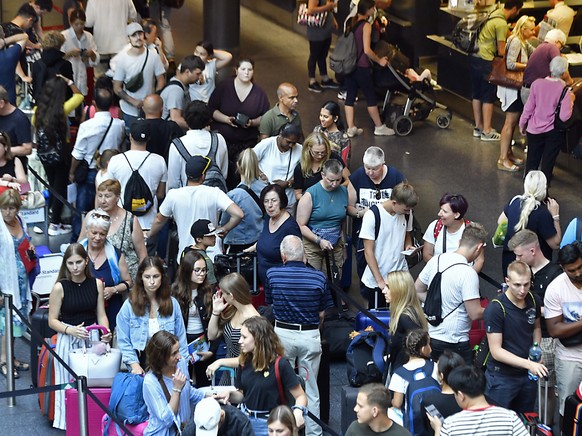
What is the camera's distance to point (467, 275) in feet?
28.7

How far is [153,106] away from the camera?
11266 millimetres

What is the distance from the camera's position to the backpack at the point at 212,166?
35.2 feet

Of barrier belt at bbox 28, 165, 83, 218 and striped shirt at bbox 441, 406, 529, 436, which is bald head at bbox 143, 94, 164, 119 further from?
striped shirt at bbox 441, 406, 529, 436

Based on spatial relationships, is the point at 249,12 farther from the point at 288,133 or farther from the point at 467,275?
the point at 467,275

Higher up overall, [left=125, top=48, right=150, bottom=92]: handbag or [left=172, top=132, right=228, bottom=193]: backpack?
[left=172, top=132, right=228, bottom=193]: backpack

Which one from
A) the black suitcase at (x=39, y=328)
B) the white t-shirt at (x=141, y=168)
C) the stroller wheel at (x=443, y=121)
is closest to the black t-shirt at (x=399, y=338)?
the black suitcase at (x=39, y=328)

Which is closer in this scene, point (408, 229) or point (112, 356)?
point (112, 356)

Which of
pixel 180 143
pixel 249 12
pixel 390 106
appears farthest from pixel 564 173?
pixel 249 12

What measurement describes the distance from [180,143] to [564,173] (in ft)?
18.4

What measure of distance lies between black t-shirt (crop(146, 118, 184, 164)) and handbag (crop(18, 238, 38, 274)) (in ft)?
6.49

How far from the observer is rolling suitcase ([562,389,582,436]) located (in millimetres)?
8227

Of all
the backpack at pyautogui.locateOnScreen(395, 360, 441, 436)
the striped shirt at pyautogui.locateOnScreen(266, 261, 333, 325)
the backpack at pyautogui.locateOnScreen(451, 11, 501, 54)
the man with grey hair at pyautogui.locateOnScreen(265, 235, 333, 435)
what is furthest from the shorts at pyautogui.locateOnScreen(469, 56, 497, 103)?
the backpack at pyautogui.locateOnScreen(395, 360, 441, 436)

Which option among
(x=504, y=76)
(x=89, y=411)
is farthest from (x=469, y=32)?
(x=89, y=411)

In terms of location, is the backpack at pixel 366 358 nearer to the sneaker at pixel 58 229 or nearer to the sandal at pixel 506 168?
the sneaker at pixel 58 229
